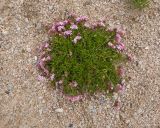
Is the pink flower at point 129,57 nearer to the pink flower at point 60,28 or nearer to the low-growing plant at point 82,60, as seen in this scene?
the low-growing plant at point 82,60

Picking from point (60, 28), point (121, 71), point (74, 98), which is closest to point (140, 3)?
point (121, 71)

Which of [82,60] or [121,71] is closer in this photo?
[82,60]

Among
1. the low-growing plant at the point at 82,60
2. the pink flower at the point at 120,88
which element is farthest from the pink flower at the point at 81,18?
the pink flower at the point at 120,88

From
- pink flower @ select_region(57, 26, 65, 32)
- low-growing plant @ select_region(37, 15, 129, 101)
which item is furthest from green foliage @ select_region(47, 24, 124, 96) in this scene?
Result: pink flower @ select_region(57, 26, 65, 32)

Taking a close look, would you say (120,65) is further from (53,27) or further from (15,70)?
(15,70)

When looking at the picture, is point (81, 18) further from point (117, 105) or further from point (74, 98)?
point (117, 105)

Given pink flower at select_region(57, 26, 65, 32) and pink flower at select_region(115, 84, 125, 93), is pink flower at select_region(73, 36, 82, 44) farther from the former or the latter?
pink flower at select_region(115, 84, 125, 93)
